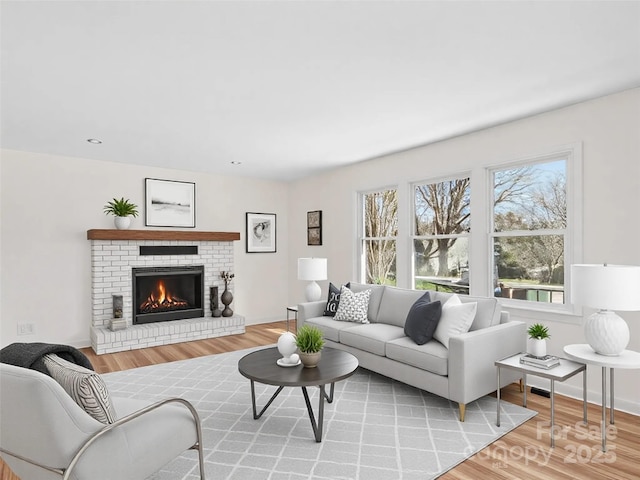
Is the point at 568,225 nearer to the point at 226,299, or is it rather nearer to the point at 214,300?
the point at 226,299

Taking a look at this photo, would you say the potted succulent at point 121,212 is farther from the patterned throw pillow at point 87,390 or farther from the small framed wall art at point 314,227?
the patterned throw pillow at point 87,390

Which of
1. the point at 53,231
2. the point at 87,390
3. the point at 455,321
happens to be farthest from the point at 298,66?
the point at 53,231

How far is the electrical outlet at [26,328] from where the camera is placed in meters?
4.75

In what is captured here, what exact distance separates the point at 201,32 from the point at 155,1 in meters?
0.31

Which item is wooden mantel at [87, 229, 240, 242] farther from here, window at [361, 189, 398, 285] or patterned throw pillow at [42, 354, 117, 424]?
patterned throw pillow at [42, 354, 117, 424]

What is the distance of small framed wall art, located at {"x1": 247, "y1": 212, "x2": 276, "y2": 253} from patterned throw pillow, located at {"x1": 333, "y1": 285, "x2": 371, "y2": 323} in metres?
2.69

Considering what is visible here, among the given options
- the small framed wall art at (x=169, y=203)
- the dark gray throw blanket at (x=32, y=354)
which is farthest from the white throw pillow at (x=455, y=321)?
the small framed wall art at (x=169, y=203)

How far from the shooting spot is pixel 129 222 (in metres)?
5.27

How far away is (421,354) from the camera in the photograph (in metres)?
3.18

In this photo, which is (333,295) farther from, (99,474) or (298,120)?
(99,474)

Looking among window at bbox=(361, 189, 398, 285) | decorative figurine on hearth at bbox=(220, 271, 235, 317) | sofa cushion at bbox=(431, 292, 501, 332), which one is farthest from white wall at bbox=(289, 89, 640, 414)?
decorative figurine on hearth at bbox=(220, 271, 235, 317)

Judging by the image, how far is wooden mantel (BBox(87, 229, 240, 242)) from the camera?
198 inches

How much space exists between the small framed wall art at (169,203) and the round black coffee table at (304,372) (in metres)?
3.42

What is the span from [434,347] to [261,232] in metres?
4.21
